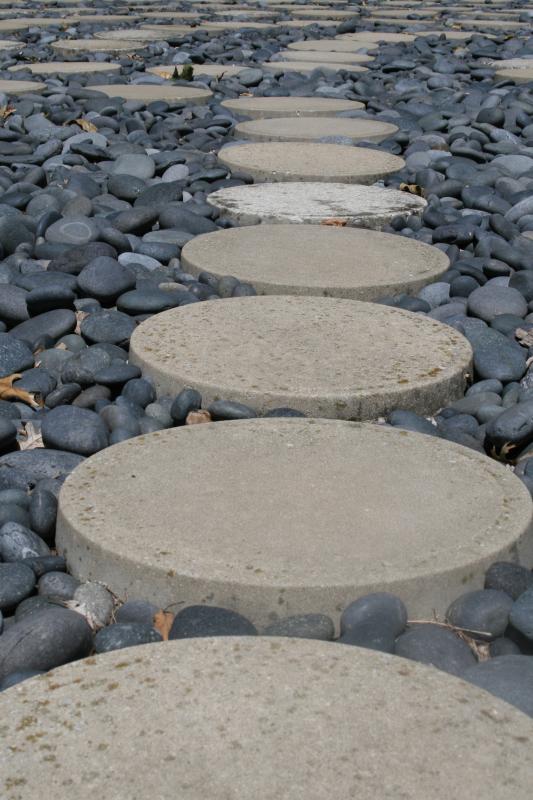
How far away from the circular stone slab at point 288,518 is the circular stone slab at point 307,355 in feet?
0.62

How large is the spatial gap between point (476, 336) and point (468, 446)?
0.61 m

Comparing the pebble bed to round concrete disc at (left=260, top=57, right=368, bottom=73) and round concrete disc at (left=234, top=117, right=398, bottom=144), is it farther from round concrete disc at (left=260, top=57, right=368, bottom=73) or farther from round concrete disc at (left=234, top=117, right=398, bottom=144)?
round concrete disc at (left=260, top=57, right=368, bottom=73)

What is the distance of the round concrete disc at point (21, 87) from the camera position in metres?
6.17

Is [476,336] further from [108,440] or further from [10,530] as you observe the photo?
[10,530]

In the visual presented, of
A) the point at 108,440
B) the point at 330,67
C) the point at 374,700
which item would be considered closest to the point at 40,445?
the point at 108,440

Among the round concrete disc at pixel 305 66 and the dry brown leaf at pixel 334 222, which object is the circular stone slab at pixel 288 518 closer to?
the dry brown leaf at pixel 334 222

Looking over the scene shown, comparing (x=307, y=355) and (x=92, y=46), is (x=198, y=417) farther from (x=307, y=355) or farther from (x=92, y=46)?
(x=92, y=46)

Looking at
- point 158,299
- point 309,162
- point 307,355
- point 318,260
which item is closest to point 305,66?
point 309,162

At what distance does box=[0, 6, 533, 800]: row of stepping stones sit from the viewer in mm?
1335

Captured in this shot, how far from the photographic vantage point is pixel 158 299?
3027 millimetres

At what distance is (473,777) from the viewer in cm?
131

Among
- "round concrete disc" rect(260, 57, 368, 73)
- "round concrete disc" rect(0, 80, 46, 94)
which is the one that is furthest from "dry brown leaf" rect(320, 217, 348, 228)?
"round concrete disc" rect(260, 57, 368, 73)

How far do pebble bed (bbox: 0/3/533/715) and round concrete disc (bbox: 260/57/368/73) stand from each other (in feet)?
2.21

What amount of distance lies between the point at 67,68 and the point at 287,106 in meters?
1.93
